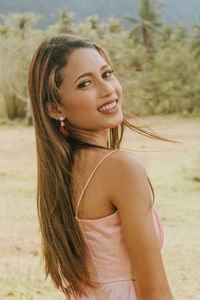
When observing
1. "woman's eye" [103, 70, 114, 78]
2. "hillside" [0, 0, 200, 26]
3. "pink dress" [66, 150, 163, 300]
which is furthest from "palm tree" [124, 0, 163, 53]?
"hillside" [0, 0, 200, 26]

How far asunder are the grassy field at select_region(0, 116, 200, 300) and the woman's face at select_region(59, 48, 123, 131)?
12.8 inches

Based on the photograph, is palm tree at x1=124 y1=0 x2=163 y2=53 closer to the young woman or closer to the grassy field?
the grassy field

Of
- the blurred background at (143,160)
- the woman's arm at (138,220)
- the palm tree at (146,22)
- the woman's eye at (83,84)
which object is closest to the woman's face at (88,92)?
the woman's eye at (83,84)

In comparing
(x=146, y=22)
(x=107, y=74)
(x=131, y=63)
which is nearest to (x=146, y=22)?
(x=146, y=22)

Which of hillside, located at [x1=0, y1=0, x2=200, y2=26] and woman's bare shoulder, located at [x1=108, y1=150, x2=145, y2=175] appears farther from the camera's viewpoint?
hillside, located at [x1=0, y1=0, x2=200, y2=26]

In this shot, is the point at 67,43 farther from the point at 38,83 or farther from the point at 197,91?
the point at 197,91

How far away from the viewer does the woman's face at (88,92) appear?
1062mm

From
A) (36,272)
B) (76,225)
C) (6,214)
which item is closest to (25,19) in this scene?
(6,214)

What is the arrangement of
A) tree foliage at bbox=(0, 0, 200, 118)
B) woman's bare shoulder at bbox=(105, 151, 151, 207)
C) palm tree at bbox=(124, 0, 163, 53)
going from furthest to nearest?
palm tree at bbox=(124, 0, 163, 53) → tree foliage at bbox=(0, 0, 200, 118) → woman's bare shoulder at bbox=(105, 151, 151, 207)

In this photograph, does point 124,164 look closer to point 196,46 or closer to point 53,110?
point 53,110

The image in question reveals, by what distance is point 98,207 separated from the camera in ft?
3.18

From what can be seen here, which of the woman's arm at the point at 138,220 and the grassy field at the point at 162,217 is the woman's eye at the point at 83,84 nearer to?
the woman's arm at the point at 138,220

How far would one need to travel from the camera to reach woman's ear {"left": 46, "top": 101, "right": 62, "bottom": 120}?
3.73 feet

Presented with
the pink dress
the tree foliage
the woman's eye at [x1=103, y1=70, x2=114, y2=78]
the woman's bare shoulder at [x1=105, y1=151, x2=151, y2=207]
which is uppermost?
the woman's eye at [x1=103, y1=70, x2=114, y2=78]
